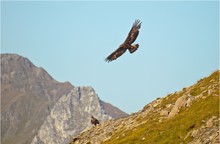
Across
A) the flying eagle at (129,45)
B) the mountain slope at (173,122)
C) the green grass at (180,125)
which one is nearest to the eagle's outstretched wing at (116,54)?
the flying eagle at (129,45)

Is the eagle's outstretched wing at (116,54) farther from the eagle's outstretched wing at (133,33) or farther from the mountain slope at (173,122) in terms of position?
the mountain slope at (173,122)

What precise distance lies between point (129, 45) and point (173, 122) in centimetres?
3178

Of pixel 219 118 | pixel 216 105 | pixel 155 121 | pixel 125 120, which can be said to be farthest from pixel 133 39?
pixel 125 120

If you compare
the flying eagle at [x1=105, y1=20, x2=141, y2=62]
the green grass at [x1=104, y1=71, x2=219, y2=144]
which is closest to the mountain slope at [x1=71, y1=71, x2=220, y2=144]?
the green grass at [x1=104, y1=71, x2=219, y2=144]

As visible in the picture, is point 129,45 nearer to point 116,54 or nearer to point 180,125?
point 116,54

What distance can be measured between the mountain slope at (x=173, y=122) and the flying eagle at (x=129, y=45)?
22066mm

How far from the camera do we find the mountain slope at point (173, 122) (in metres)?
53.1

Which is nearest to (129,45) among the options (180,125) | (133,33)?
(133,33)

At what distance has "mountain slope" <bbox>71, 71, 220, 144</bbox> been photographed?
5309 centimetres

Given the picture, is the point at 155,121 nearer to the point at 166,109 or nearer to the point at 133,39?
the point at 166,109

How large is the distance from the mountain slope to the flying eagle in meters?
22.1

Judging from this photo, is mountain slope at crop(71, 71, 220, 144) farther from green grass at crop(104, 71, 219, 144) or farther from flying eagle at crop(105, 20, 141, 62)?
flying eagle at crop(105, 20, 141, 62)

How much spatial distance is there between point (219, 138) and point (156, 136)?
36.9 feet

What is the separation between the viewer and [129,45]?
29859 mm
